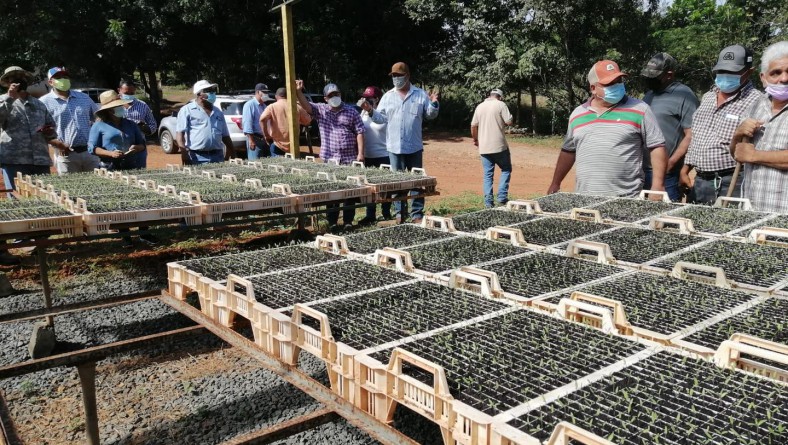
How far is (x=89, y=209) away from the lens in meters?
4.11

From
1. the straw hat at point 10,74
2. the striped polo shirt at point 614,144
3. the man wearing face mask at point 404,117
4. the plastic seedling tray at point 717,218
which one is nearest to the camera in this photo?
the plastic seedling tray at point 717,218

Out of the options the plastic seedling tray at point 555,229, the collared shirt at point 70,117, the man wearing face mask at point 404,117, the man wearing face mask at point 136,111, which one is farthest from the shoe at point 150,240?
the plastic seedling tray at point 555,229

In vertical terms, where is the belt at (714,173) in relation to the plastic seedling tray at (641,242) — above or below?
above

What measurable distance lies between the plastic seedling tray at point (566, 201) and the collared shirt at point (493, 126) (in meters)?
3.54

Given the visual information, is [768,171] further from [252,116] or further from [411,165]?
[252,116]

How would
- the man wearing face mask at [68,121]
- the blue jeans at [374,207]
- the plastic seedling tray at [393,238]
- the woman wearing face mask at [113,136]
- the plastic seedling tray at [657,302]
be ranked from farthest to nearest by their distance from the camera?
the blue jeans at [374,207] < the man wearing face mask at [68,121] < the woman wearing face mask at [113,136] < the plastic seedling tray at [393,238] < the plastic seedling tray at [657,302]

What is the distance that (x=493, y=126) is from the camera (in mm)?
8141

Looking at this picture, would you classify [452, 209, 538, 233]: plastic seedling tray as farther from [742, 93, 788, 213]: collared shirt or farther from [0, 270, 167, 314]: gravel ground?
[0, 270, 167, 314]: gravel ground

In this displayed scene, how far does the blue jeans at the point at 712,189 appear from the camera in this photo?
4781mm

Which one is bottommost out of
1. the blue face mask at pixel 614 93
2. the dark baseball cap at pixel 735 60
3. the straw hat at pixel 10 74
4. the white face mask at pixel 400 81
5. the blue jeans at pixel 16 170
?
the blue jeans at pixel 16 170

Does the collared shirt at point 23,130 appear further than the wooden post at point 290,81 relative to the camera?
No

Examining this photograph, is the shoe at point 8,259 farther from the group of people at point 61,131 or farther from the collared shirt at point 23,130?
the collared shirt at point 23,130

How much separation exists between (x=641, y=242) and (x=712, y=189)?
2.18 metres

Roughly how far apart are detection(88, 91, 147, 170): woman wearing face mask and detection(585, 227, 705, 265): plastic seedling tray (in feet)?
18.5
